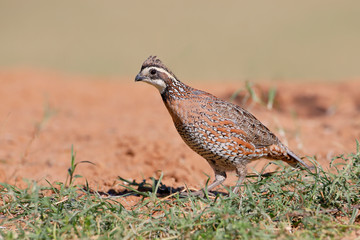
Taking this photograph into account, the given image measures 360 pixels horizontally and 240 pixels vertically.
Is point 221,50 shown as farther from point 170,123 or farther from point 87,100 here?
point 170,123

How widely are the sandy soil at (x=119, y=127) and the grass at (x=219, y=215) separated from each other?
365 mm

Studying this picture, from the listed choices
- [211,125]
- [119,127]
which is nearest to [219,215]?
[211,125]

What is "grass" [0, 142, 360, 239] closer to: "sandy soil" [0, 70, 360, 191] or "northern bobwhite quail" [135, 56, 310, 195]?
"sandy soil" [0, 70, 360, 191]

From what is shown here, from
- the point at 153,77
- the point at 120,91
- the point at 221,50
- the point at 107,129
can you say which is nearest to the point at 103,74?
the point at 120,91

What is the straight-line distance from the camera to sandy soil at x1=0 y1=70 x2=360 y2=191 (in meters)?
6.27

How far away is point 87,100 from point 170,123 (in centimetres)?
384

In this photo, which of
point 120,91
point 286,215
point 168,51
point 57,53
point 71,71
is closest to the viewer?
point 286,215

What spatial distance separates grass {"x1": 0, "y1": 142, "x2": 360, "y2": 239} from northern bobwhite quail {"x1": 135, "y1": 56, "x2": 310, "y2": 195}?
2.93 ft

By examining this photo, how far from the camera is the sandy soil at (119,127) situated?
20.6ft

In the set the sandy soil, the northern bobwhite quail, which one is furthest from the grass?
the northern bobwhite quail

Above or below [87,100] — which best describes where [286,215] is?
above

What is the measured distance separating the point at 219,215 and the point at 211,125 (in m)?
1.53

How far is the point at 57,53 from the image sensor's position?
19.7 metres

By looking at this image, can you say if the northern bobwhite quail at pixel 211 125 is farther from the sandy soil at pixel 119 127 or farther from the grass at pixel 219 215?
the grass at pixel 219 215
